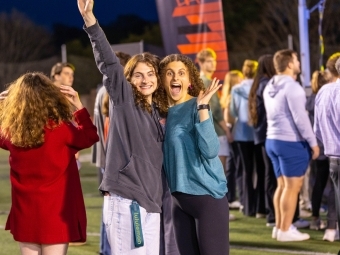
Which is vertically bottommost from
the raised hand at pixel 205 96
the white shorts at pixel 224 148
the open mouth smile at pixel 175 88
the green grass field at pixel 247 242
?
the green grass field at pixel 247 242

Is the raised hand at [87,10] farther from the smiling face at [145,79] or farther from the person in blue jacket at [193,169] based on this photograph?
the person in blue jacket at [193,169]

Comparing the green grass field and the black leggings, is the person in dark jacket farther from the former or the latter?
the green grass field

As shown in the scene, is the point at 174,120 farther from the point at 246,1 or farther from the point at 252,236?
the point at 246,1

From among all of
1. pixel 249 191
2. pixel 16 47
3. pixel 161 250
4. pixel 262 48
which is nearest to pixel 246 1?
pixel 262 48

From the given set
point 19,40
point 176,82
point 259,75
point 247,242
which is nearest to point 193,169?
point 176,82

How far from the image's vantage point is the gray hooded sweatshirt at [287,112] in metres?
8.23

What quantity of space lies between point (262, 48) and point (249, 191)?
98.6 feet

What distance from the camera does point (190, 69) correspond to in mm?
Answer: 5020

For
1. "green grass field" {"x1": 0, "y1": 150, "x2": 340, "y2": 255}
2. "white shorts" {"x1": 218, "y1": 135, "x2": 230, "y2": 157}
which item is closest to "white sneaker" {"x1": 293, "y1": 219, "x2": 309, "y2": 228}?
"green grass field" {"x1": 0, "y1": 150, "x2": 340, "y2": 255}

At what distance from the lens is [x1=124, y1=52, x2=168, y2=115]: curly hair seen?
187 inches

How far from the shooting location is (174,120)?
16.0 feet

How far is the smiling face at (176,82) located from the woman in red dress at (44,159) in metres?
0.52

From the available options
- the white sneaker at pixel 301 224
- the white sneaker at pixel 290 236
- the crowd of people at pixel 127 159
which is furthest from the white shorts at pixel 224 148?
the crowd of people at pixel 127 159

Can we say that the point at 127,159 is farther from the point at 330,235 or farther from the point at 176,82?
the point at 330,235
